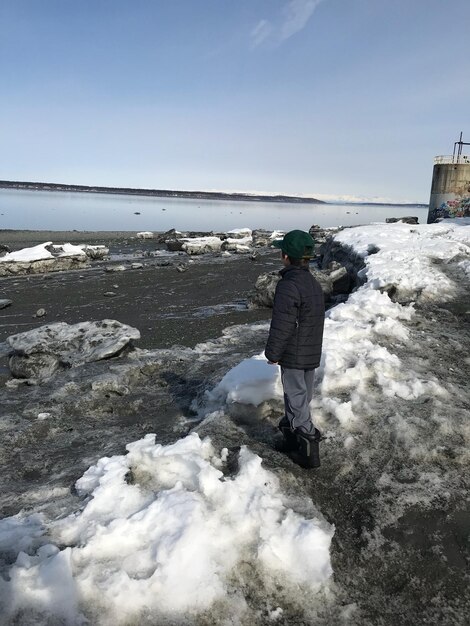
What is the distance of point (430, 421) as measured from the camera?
467 centimetres

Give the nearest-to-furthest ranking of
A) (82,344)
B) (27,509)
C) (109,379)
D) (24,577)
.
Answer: (24,577)
(27,509)
(109,379)
(82,344)

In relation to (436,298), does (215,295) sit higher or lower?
lower

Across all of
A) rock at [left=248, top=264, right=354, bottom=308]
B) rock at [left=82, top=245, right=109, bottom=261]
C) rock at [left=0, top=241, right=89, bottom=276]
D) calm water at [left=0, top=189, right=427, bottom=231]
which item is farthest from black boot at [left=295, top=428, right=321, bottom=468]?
calm water at [left=0, top=189, right=427, bottom=231]

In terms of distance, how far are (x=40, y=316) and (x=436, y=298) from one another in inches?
430

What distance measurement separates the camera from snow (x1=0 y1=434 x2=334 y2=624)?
2.49 meters

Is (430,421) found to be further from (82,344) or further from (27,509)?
(82,344)

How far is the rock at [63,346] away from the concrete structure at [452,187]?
3443 cm

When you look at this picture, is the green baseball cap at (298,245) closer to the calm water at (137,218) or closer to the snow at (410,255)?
the snow at (410,255)

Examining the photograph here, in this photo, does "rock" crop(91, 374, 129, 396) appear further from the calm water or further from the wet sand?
the calm water

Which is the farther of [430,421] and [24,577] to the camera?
[430,421]

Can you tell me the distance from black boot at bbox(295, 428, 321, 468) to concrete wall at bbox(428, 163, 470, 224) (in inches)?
1469

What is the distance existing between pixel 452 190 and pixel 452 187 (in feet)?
0.84

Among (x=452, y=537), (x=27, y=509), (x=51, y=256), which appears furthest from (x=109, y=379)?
(x=51, y=256)

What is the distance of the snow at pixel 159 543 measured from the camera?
2486 mm
